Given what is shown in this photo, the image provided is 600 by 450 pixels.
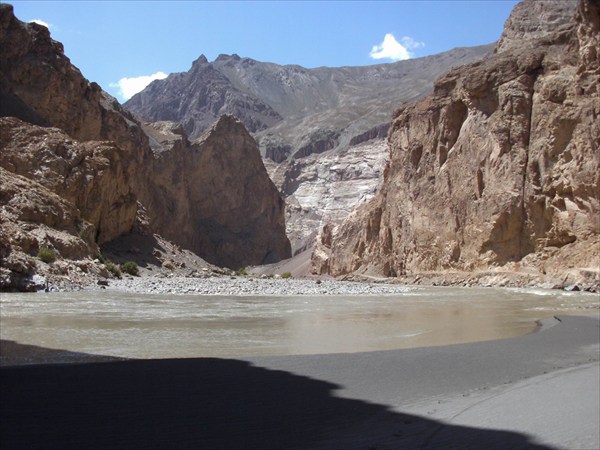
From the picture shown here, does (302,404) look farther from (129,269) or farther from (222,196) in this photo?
(222,196)

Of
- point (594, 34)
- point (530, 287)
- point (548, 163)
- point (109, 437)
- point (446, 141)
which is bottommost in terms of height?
point (530, 287)

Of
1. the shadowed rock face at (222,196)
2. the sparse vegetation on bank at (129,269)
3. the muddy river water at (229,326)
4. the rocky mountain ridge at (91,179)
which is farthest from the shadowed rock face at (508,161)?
the shadowed rock face at (222,196)

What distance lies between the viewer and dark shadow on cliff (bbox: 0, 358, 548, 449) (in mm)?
4836

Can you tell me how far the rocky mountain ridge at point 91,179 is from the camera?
3219 cm

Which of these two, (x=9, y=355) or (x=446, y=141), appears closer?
(x=9, y=355)

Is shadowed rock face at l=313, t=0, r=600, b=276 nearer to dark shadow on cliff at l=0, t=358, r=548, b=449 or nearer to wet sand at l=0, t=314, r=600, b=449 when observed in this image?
wet sand at l=0, t=314, r=600, b=449

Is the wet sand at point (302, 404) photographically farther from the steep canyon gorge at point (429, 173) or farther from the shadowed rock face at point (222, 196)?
the shadowed rock face at point (222, 196)

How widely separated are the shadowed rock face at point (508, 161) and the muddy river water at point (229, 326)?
23411mm

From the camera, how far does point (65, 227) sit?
35094 millimetres

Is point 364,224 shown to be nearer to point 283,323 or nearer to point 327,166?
point 283,323

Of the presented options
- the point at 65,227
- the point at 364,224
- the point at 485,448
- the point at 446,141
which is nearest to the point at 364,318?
the point at 485,448

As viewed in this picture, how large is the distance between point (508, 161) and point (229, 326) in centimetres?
3856

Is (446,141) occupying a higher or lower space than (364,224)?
higher

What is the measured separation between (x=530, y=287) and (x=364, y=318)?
83.1 feet
